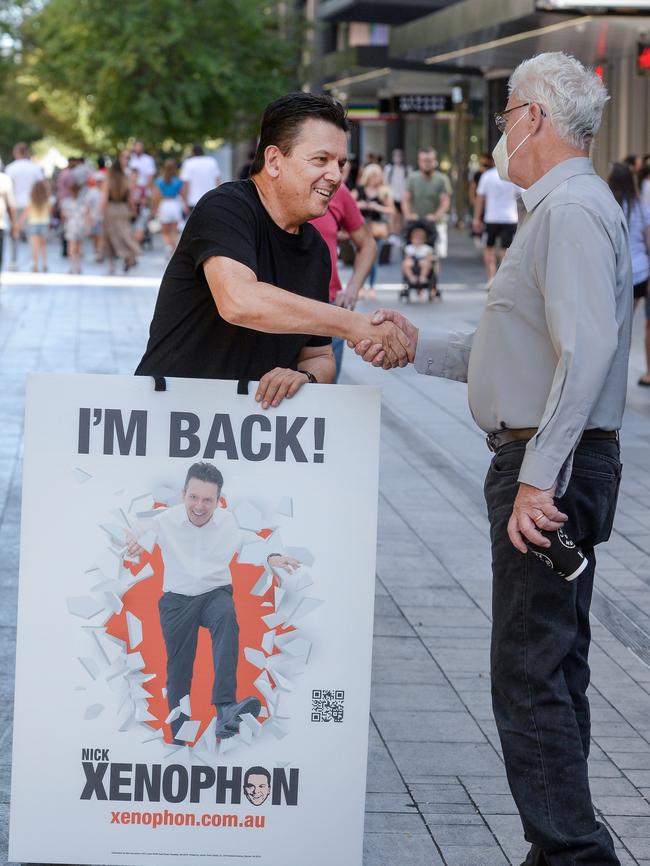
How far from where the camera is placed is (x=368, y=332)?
3.56 metres

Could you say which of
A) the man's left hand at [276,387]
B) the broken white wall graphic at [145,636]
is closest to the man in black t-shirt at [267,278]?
the man's left hand at [276,387]

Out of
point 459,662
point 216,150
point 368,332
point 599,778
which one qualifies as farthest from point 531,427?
point 216,150

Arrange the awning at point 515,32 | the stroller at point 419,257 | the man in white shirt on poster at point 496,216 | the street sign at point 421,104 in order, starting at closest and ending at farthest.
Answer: the awning at point 515,32
the stroller at point 419,257
the man in white shirt on poster at point 496,216
the street sign at point 421,104

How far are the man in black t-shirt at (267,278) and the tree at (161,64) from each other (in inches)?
1418

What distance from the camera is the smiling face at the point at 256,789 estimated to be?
3488 millimetres

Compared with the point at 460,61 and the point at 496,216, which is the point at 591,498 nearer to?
the point at 496,216

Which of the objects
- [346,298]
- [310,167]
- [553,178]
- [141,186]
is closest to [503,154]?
[553,178]

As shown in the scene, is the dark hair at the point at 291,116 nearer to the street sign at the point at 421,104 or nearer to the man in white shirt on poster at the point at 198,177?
the man in white shirt on poster at the point at 198,177

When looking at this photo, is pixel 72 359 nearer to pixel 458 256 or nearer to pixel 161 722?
pixel 161 722

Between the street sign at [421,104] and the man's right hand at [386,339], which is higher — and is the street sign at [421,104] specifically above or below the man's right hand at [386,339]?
above

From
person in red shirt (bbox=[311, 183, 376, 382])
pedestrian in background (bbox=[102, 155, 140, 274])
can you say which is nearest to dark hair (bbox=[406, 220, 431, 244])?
pedestrian in background (bbox=[102, 155, 140, 274])

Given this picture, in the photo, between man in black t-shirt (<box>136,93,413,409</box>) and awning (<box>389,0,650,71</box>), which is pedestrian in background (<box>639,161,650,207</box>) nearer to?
awning (<box>389,0,650,71</box>)

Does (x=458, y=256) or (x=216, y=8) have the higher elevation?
(x=216, y=8)

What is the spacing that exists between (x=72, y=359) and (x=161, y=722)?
10.2m
